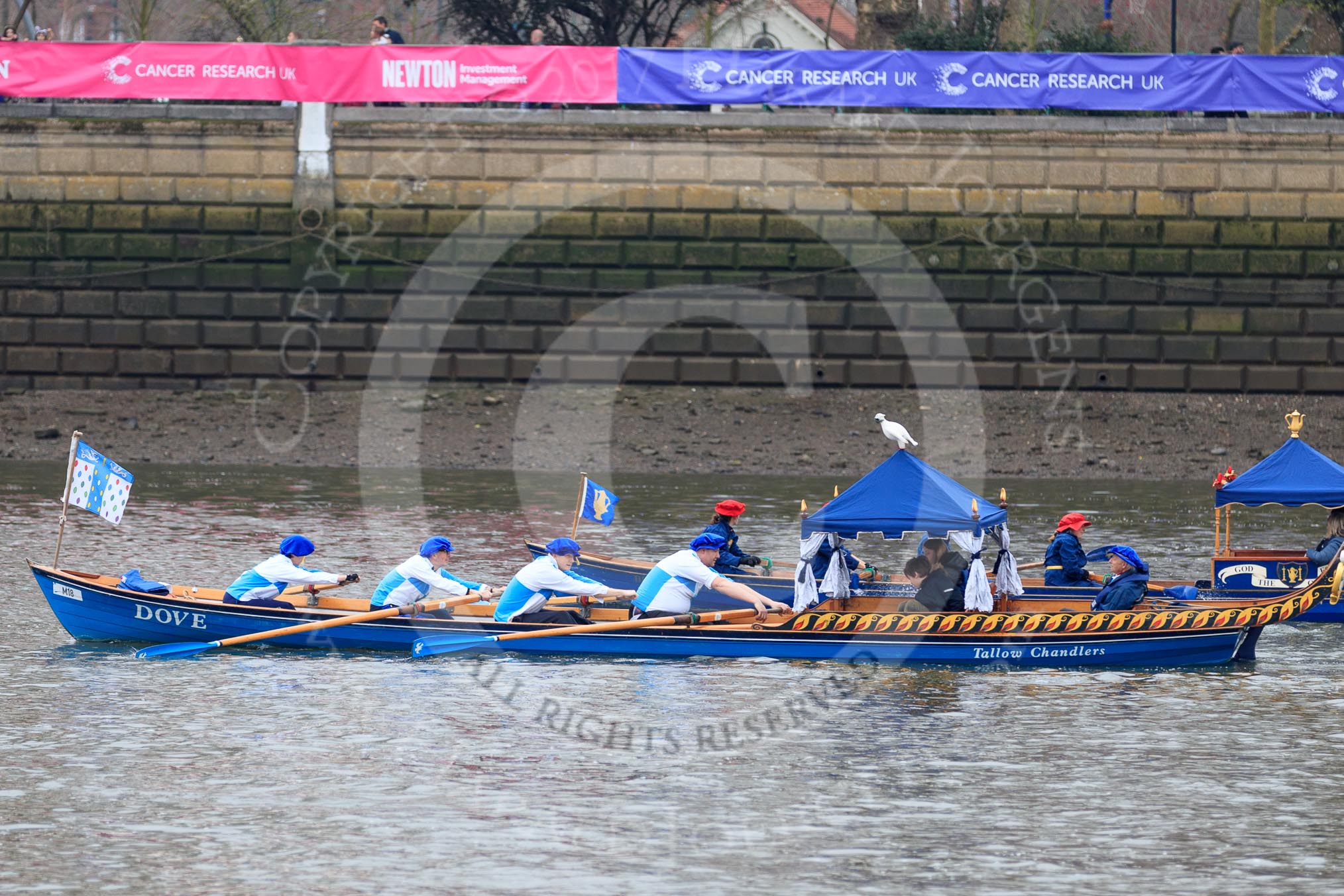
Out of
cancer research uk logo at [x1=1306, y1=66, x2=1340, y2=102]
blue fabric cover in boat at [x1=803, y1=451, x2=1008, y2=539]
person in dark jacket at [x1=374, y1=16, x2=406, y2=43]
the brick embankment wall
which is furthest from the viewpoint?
person in dark jacket at [x1=374, y1=16, x2=406, y2=43]

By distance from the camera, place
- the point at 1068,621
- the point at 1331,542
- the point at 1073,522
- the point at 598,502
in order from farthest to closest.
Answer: the point at 598,502, the point at 1073,522, the point at 1331,542, the point at 1068,621

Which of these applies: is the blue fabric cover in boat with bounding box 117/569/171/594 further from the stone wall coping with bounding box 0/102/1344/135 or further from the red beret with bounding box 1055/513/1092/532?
the stone wall coping with bounding box 0/102/1344/135

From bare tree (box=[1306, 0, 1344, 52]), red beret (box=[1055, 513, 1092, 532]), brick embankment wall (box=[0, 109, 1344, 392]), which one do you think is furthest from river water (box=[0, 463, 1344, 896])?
bare tree (box=[1306, 0, 1344, 52])

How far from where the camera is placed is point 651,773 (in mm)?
12672

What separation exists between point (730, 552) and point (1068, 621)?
4.09 meters

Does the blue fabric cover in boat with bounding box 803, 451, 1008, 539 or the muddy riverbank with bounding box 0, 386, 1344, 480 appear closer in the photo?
the blue fabric cover in boat with bounding box 803, 451, 1008, 539

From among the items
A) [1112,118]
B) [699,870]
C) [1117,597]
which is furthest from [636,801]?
[1112,118]

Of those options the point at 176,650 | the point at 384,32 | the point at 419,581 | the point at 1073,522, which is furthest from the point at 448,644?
the point at 384,32

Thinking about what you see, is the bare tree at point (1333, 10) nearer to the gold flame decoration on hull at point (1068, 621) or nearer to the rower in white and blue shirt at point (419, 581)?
the gold flame decoration on hull at point (1068, 621)

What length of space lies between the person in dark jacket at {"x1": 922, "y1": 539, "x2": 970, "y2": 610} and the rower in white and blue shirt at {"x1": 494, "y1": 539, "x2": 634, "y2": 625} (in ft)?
9.46

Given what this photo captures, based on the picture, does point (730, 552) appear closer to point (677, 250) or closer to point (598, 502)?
point (598, 502)

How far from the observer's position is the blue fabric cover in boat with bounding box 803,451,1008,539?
16.4 m

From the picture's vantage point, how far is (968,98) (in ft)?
96.4

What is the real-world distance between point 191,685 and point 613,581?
18.1 feet
